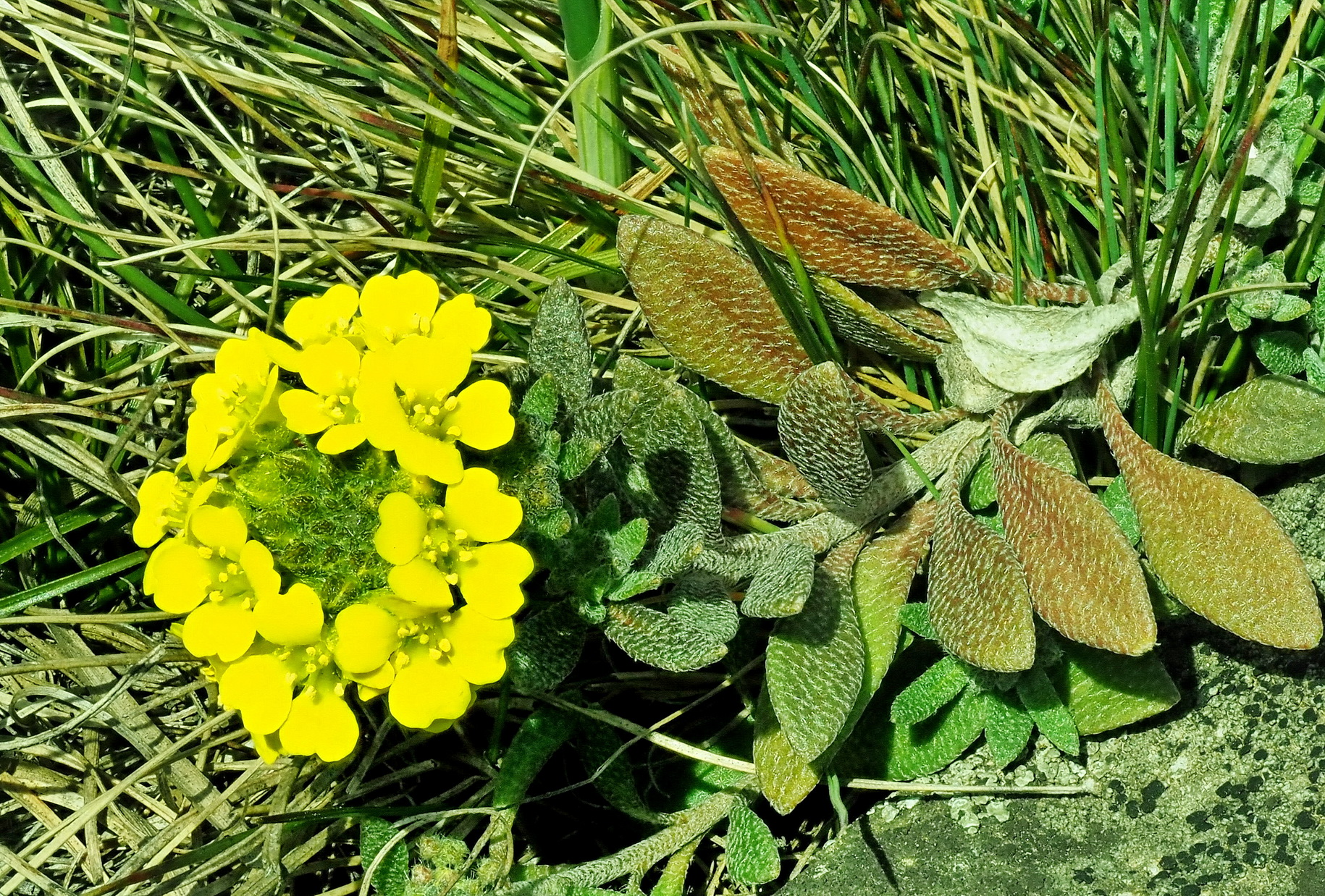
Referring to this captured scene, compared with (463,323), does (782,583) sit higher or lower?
lower

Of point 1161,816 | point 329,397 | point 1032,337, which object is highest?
point 329,397

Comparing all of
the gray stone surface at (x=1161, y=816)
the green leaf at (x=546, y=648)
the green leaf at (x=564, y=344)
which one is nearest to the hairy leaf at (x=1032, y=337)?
the gray stone surface at (x=1161, y=816)

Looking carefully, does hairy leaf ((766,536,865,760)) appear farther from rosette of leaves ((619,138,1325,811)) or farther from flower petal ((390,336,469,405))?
flower petal ((390,336,469,405))

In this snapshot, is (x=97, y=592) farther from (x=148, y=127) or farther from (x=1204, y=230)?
(x=1204, y=230)

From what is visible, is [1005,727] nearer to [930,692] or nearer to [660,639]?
[930,692]

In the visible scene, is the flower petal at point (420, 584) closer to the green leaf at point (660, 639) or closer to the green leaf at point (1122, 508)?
the green leaf at point (660, 639)

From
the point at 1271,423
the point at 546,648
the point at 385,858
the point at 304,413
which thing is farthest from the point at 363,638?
the point at 1271,423

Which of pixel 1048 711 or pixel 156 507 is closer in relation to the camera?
pixel 156 507
